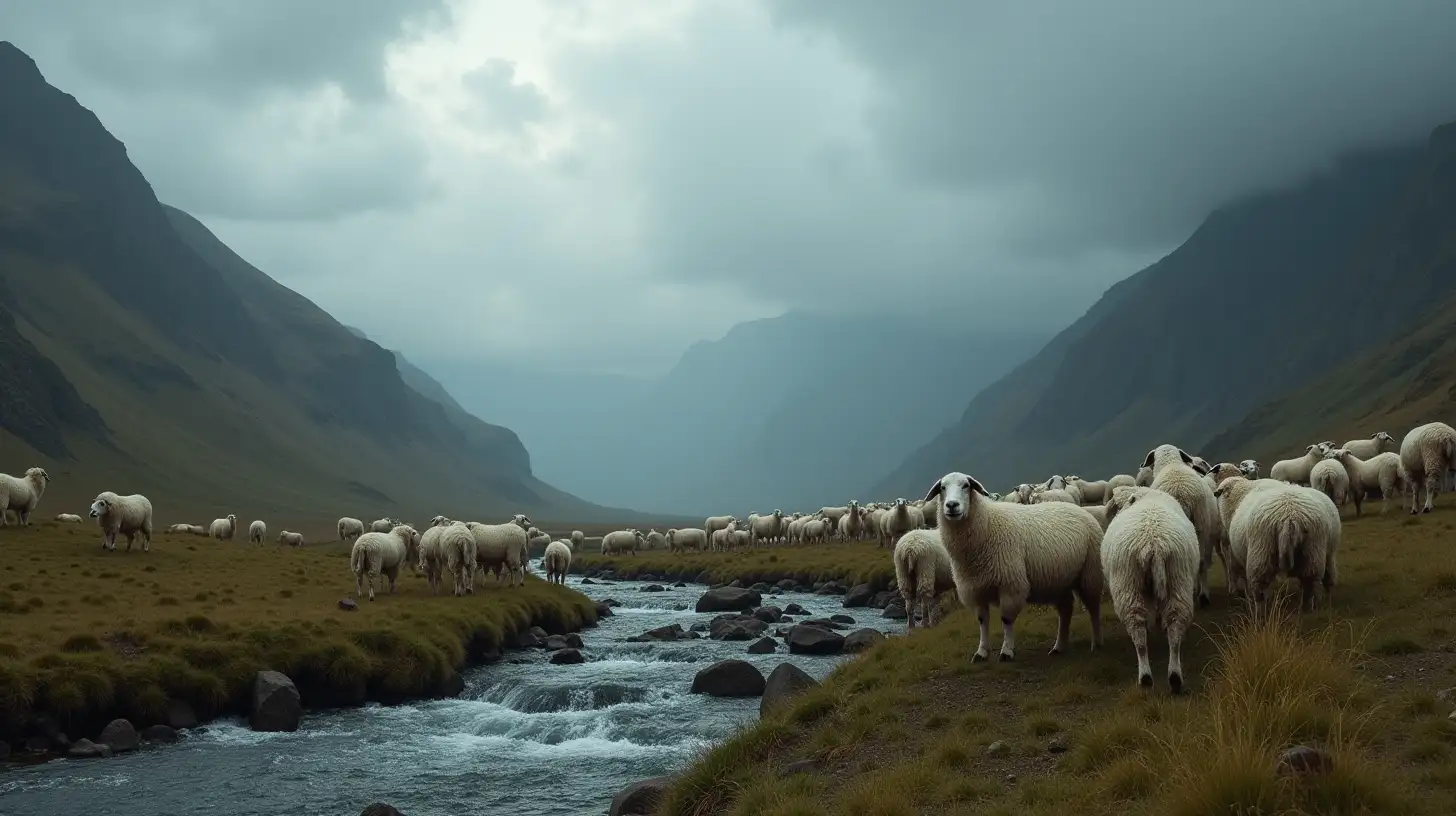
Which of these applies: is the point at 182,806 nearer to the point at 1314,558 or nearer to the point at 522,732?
the point at 522,732

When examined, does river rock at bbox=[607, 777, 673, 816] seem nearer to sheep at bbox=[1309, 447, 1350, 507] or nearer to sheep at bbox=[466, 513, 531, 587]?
sheep at bbox=[466, 513, 531, 587]

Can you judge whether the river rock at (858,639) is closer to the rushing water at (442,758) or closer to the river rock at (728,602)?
the rushing water at (442,758)

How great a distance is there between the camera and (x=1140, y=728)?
11.0m

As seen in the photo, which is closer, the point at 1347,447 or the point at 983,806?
the point at 983,806

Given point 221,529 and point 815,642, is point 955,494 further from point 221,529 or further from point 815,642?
point 221,529

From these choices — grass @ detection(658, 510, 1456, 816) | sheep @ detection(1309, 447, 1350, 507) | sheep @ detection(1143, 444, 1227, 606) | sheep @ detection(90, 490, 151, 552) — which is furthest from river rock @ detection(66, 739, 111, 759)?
sheep @ detection(1309, 447, 1350, 507)

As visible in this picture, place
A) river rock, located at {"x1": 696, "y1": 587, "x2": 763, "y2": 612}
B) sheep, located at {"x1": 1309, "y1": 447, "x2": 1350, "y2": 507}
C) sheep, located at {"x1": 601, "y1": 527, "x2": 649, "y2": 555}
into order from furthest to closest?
sheep, located at {"x1": 601, "y1": 527, "x2": 649, "y2": 555} → river rock, located at {"x1": 696, "y1": 587, "x2": 763, "y2": 612} → sheep, located at {"x1": 1309, "y1": 447, "x2": 1350, "y2": 507}

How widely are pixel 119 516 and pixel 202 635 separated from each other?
→ 19.8 m

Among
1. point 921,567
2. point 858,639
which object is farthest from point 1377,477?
point 858,639

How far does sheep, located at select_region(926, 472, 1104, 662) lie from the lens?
16.2 m

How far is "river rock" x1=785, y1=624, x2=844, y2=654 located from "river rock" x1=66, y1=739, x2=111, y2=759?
63.5 feet

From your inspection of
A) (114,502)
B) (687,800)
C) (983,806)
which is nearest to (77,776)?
(687,800)

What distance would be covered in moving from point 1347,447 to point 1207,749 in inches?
1662

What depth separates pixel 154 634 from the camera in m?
25.4
